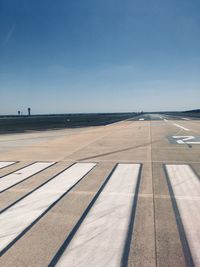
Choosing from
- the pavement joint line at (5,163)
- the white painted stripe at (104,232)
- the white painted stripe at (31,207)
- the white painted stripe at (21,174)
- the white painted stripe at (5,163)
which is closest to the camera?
the white painted stripe at (104,232)

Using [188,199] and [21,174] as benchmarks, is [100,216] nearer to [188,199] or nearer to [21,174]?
[188,199]

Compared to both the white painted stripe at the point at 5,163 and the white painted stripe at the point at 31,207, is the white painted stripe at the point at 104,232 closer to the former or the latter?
the white painted stripe at the point at 31,207

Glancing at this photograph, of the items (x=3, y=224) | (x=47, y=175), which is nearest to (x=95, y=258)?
(x=3, y=224)

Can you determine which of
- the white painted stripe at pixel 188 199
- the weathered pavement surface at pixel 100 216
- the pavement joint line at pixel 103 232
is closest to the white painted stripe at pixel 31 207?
the weathered pavement surface at pixel 100 216

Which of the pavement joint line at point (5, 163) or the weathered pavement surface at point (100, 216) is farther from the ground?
the pavement joint line at point (5, 163)

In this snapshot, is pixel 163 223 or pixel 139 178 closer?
pixel 163 223

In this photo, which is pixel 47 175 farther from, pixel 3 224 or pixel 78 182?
pixel 3 224
